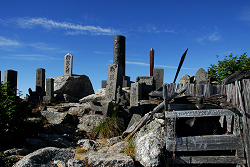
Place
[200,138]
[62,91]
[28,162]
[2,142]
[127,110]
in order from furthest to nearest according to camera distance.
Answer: [62,91], [127,110], [2,142], [200,138], [28,162]

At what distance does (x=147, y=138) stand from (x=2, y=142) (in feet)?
17.1

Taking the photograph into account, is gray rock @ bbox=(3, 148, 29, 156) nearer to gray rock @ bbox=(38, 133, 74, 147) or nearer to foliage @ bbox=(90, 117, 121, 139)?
gray rock @ bbox=(38, 133, 74, 147)

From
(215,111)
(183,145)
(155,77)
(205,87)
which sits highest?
(155,77)

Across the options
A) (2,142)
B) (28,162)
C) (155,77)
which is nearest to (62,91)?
(155,77)

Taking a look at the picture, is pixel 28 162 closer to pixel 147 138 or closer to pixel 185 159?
pixel 147 138

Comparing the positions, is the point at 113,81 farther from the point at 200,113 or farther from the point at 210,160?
the point at 210,160

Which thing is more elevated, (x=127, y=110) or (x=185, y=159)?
(x=127, y=110)

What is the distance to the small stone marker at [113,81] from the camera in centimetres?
1117

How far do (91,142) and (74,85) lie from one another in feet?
36.1

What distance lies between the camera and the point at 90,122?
9297mm

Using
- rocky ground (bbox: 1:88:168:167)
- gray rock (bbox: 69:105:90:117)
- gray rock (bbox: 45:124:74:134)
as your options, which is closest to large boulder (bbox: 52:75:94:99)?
rocky ground (bbox: 1:88:168:167)

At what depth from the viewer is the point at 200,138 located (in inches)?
208

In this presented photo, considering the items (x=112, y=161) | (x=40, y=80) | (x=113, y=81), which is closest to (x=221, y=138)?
(x=112, y=161)

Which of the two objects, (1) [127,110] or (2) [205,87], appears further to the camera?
(1) [127,110]
